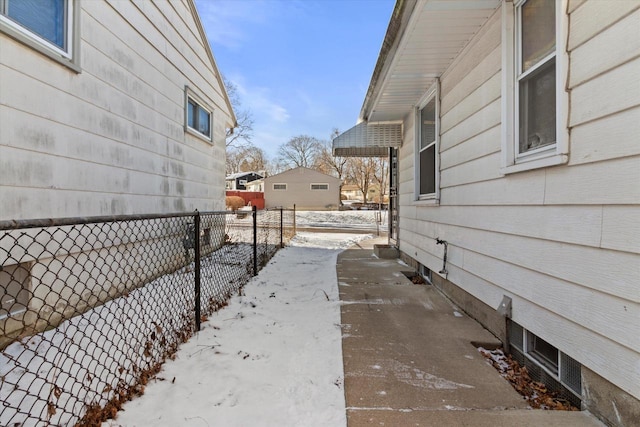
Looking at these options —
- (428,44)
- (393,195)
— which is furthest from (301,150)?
(428,44)

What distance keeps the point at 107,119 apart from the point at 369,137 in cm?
462

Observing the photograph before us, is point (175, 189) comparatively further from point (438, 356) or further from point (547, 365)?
point (547, 365)

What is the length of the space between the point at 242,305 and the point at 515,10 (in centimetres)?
358

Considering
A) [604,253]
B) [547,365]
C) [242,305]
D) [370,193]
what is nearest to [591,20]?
[604,253]

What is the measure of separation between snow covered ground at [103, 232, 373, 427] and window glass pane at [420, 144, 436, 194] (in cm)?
223

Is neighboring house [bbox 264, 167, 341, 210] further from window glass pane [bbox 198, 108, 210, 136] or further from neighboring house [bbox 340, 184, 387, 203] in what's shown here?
window glass pane [bbox 198, 108, 210, 136]

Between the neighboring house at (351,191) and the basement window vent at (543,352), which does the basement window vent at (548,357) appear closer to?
the basement window vent at (543,352)

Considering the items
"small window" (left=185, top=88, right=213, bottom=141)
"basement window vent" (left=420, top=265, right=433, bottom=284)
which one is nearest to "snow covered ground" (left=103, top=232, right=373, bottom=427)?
"basement window vent" (left=420, top=265, right=433, bottom=284)

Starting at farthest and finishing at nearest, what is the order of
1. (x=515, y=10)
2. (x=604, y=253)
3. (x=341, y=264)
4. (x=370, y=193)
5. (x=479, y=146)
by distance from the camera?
(x=370, y=193), (x=341, y=264), (x=479, y=146), (x=515, y=10), (x=604, y=253)

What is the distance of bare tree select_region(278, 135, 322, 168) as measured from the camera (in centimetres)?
5503

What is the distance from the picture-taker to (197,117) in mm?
6078

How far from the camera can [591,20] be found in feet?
5.78

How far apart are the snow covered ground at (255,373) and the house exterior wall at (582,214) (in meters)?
1.35

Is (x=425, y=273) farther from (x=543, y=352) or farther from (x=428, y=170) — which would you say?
(x=543, y=352)
